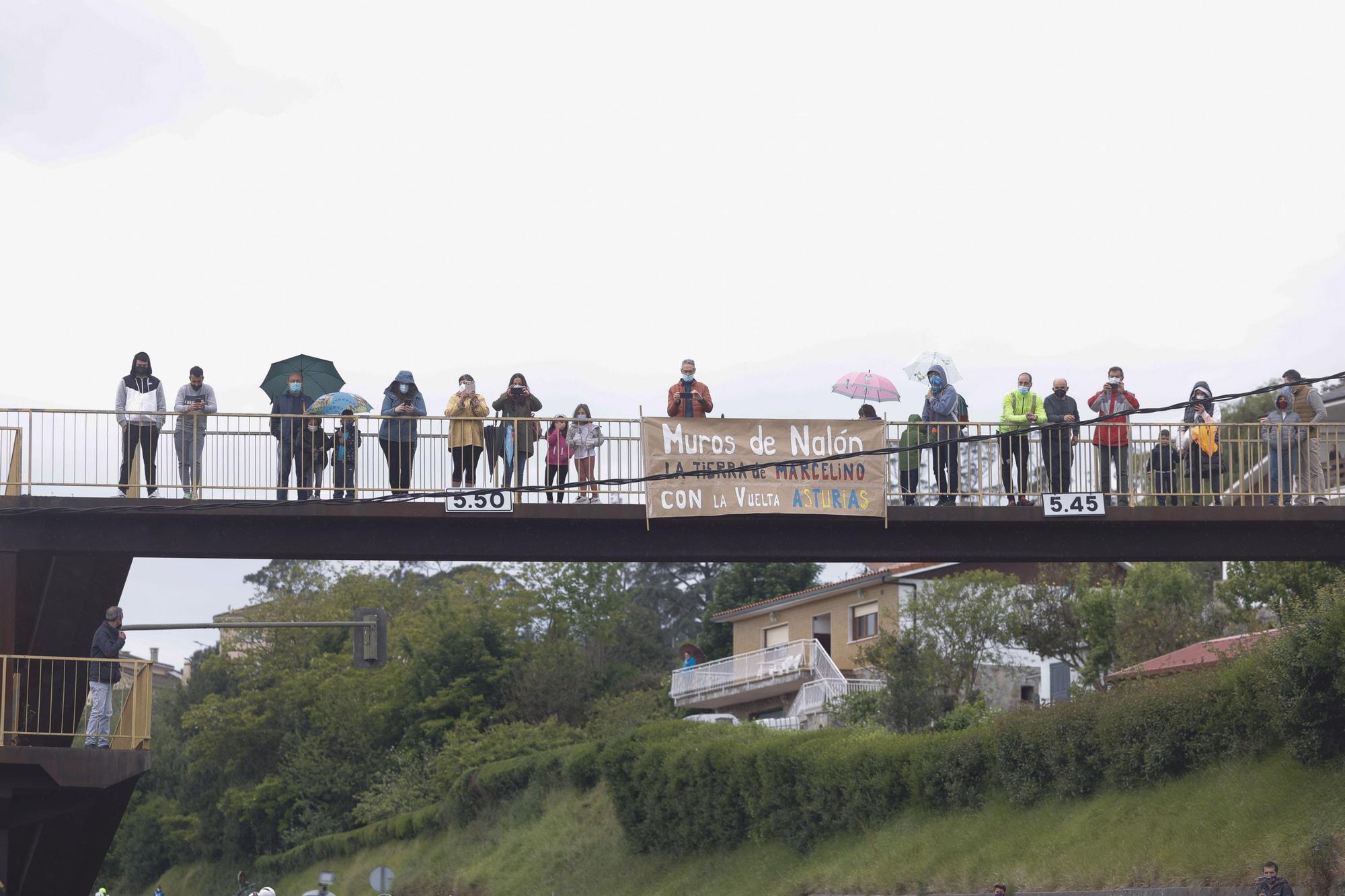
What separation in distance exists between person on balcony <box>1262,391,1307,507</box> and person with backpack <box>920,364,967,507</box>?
4.37 metres

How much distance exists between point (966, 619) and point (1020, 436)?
2355 centimetres

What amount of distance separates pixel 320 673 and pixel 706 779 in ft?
110

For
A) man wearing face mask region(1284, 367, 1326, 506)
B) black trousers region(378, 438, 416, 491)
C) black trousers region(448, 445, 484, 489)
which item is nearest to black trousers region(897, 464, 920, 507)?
man wearing face mask region(1284, 367, 1326, 506)

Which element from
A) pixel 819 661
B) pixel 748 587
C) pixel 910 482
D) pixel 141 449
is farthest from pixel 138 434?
pixel 748 587

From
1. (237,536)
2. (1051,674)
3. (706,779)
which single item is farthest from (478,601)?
(237,536)

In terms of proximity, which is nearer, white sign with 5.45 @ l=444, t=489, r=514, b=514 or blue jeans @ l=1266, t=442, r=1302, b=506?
white sign with 5.45 @ l=444, t=489, r=514, b=514

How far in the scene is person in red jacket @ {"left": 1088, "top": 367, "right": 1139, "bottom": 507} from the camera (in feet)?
76.5

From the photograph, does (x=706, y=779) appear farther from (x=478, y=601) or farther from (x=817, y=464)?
(x=478, y=601)

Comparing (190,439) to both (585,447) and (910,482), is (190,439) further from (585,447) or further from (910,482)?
(910,482)

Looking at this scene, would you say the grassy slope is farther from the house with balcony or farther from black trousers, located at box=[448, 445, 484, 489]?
black trousers, located at box=[448, 445, 484, 489]

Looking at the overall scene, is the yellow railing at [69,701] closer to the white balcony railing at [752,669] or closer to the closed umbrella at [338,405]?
the closed umbrella at [338,405]

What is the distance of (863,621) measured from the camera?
58906 mm

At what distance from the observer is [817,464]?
2334 cm

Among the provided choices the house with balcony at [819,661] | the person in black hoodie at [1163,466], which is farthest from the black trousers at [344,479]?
the house with balcony at [819,661]
